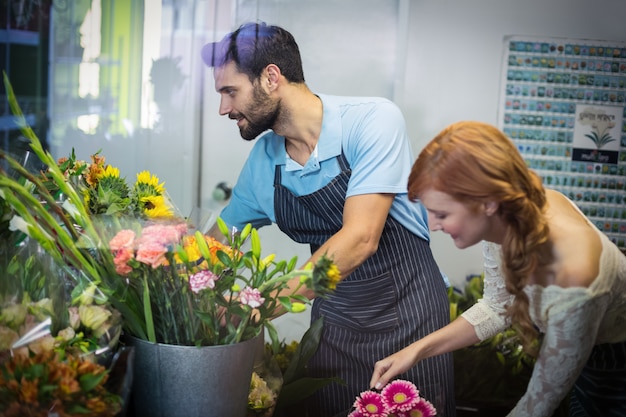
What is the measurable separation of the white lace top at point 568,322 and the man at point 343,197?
0.87 feet

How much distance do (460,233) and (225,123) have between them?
70 centimetres

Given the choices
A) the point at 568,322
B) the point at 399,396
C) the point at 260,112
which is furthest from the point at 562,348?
the point at 260,112

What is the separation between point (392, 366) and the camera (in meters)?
1.26

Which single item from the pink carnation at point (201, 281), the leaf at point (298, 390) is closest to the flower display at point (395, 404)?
the leaf at point (298, 390)

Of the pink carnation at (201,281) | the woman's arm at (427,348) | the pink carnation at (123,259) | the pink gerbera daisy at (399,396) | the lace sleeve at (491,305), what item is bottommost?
the pink gerbera daisy at (399,396)

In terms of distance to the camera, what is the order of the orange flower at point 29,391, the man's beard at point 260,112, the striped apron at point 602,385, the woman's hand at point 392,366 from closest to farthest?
1. the orange flower at point 29,391
2. the striped apron at point 602,385
3. the woman's hand at point 392,366
4. the man's beard at point 260,112

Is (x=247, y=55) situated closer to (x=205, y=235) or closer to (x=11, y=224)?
(x=205, y=235)

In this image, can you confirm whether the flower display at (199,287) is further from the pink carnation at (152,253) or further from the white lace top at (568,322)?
the white lace top at (568,322)

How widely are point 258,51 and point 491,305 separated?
65 centimetres

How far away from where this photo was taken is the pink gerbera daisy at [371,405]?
1170 millimetres

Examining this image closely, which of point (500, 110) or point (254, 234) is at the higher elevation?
point (500, 110)

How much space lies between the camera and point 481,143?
0.95 m

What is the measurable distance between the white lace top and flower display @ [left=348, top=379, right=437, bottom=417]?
0.15m

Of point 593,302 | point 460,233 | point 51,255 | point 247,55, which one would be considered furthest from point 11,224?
point 593,302
